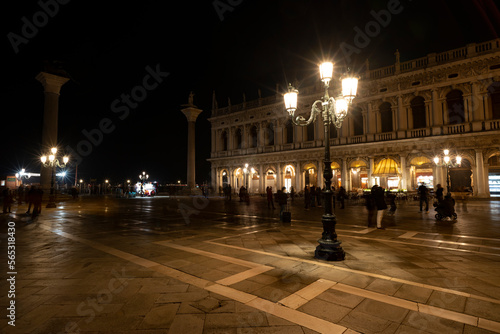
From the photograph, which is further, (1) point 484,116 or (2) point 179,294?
(1) point 484,116

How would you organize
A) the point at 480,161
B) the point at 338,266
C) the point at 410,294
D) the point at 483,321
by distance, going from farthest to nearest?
the point at 480,161 < the point at 338,266 < the point at 410,294 < the point at 483,321

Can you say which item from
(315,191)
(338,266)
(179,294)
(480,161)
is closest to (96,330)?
(179,294)

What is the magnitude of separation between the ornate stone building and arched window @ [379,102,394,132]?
0.28 feet

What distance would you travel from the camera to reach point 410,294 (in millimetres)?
3531

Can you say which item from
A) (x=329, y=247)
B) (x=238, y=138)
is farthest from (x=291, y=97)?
(x=238, y=138)

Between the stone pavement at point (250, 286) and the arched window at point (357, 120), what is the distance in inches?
849

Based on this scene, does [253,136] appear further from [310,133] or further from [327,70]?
[327,70]

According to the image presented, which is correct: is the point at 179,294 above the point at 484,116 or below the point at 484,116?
below

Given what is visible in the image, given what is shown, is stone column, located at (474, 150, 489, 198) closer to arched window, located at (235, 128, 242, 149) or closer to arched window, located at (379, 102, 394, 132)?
arched window, located at (379, 102, 394, 132)

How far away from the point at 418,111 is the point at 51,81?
3066 centimetres

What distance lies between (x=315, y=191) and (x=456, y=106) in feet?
50.7

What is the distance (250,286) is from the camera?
3.88 m

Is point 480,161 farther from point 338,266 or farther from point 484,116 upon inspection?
point 338,266

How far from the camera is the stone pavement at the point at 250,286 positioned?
284 centimetres
